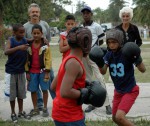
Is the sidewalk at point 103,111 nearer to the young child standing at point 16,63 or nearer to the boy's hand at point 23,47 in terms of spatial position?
the young child standing at point 16,63

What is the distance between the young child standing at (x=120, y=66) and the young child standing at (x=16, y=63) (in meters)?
1.72

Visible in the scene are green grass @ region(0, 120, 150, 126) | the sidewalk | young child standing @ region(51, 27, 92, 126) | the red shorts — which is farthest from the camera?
the sidewalk

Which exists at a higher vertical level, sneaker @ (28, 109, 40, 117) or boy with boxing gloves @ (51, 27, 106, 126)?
boy with boxing gloves @ (51, 27, 106, 126)

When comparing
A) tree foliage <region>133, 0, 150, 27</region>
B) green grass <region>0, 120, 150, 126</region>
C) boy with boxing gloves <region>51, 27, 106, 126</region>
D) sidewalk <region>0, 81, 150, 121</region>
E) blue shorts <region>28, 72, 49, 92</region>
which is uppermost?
tree foliage <region>133, 0, 150, 27</region>

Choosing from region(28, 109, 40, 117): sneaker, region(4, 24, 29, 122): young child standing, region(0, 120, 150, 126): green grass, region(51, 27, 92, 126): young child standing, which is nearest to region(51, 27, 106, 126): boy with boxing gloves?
region(51, 27, 92, 126): young child standing

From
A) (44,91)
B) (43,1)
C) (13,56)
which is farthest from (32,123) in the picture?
(43,1)

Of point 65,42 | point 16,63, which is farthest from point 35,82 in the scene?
point 65,42

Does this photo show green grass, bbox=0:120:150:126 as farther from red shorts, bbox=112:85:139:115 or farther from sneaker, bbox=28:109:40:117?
red shorts, bbox=112:85:139:115

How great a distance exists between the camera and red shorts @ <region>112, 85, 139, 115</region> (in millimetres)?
4301

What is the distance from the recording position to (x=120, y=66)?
4.41 metres

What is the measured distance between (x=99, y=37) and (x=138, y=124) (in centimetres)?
193

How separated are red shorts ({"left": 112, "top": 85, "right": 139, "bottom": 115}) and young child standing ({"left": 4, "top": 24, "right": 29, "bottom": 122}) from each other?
1.96 meters

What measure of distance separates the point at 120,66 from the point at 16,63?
82.6 inches

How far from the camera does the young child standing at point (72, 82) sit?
322cm
